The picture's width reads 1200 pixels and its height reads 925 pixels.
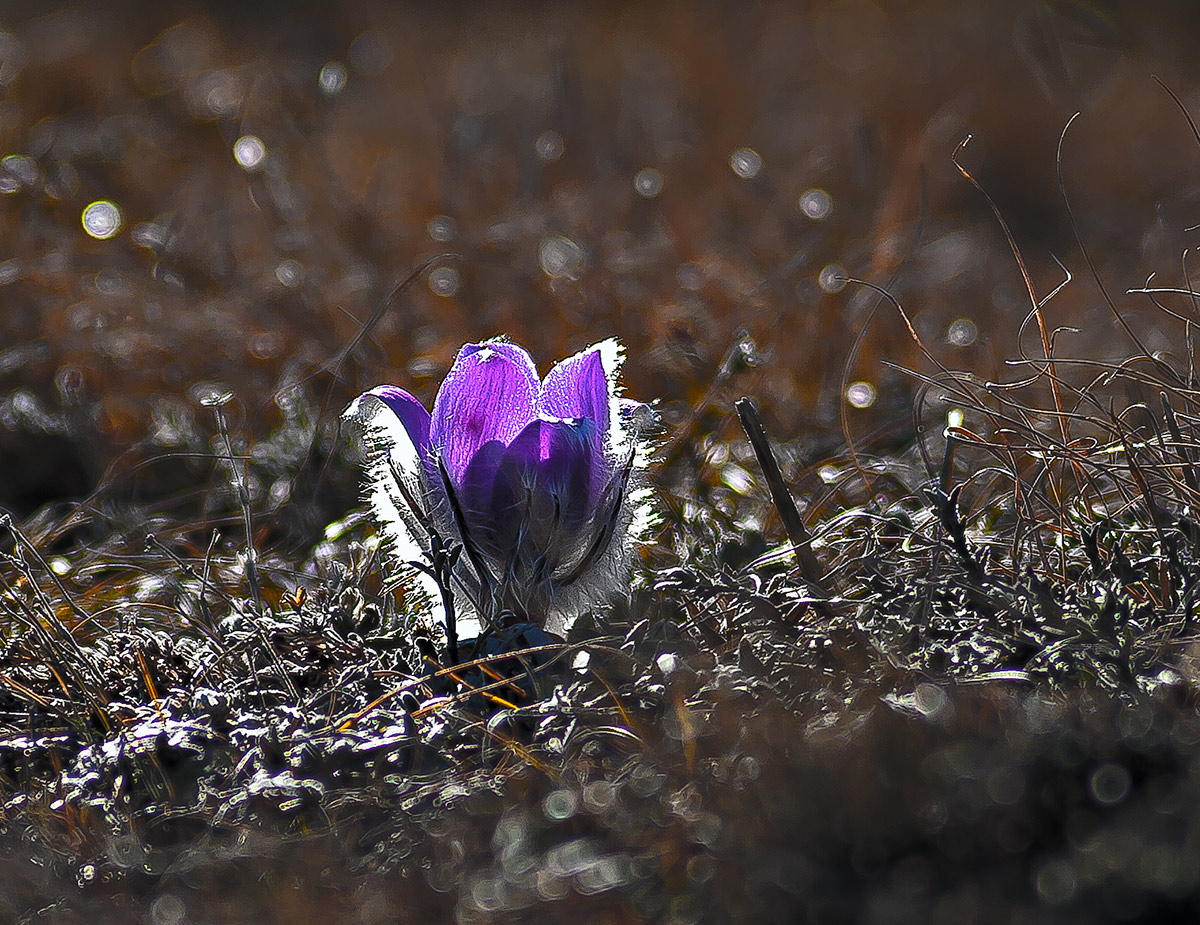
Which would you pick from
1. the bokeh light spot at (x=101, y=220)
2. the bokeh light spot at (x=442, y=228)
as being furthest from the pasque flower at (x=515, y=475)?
the bokeh light spot at (x=101, y=220)

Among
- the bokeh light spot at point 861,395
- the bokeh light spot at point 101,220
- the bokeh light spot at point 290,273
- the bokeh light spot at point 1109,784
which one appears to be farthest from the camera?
the bokeh light spot at point 101,220

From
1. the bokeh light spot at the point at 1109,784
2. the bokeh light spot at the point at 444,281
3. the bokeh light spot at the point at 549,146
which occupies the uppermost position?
the bokeh light spot at the point at 549,146

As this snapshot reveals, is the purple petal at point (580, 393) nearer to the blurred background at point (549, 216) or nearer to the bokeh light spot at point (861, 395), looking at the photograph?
the blurred background at point (549, 216)

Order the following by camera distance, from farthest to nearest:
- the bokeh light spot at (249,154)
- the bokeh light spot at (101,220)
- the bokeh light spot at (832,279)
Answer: the bokeh light spot at (249,154) < the bokeh light spot at (101,220) < the bokeh light spot at (832,279)

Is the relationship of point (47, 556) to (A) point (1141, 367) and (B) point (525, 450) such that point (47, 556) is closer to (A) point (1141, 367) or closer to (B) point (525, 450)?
(B) point (525, 450)

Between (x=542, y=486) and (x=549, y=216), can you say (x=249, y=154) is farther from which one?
(x=542, y=486)

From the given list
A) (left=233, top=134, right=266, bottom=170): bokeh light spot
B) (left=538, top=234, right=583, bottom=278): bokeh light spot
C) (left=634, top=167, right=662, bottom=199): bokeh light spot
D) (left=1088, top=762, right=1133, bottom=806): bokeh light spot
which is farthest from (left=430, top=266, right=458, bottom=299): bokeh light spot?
(left=1088, top=762, right=1133, bottom=806): bokeh light spot
